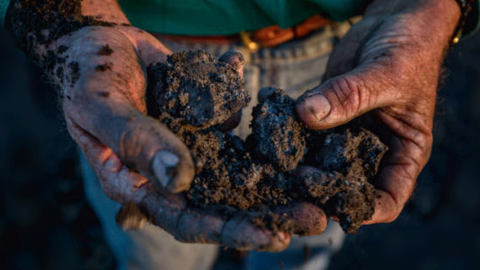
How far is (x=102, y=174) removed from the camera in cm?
134

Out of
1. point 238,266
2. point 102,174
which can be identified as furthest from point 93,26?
point 238,266

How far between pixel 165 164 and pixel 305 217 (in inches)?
23.2

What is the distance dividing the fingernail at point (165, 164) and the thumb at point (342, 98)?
0.63m

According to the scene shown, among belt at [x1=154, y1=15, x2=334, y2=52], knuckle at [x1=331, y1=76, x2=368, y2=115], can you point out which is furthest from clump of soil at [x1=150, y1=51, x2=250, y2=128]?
belt at [x1=154, y1=15, x2=334, y2=52]

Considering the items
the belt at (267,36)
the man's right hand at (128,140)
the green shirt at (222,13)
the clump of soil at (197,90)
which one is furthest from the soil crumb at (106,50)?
the belt at (267,36)

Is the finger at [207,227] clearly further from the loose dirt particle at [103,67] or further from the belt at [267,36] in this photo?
the belt at [267,36]

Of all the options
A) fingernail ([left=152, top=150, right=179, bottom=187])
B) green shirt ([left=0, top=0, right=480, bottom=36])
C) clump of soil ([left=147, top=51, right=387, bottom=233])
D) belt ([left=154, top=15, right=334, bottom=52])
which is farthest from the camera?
belt ([left=154, top=15, right=334, bottom=52])

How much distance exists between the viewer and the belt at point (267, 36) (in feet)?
6.75

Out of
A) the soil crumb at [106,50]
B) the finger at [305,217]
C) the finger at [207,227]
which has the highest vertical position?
the soil crumb at [106,50]

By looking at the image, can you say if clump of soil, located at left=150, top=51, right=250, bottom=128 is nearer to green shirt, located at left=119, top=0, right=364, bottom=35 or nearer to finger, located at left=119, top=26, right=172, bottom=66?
finger, located at left=119, top=26, right=172, bottom=66

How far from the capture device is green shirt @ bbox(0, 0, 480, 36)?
1.84m

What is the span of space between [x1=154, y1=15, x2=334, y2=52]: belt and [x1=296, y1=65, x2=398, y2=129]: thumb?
681mm

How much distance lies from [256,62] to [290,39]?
0.87 ft

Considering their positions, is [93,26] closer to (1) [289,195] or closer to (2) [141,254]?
(1) [289,195]
